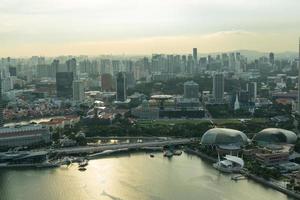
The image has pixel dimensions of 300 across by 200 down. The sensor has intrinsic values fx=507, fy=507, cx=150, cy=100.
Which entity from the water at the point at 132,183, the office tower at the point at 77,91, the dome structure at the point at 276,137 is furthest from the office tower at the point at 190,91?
the water at the point at 132,183

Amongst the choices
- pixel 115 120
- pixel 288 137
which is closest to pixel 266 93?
pixel 115 120

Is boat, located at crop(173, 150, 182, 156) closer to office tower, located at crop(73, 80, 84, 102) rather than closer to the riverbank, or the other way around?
the riverbank

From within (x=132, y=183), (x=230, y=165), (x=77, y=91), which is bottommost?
(x=132, y=183)

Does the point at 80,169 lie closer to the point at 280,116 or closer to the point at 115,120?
the point at 115,120

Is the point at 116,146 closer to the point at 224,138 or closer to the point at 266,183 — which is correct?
the point at 224,138

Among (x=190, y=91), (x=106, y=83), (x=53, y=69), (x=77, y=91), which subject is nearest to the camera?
(x=190, y=91)

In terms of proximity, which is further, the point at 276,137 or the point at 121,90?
the point at 121,90

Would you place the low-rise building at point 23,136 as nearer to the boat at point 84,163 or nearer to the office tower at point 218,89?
the boat at point 84,163

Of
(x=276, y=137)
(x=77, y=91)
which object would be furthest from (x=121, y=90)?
(x=276, y=137)
